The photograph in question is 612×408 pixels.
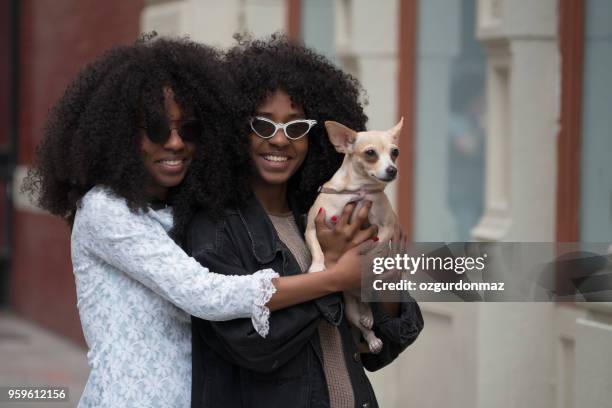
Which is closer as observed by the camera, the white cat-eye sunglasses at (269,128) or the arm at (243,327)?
the arm at (243,327)

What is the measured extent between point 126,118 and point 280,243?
2.12 ft

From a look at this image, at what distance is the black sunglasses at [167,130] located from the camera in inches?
143

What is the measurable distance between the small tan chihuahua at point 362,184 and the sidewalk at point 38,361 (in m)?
5.37

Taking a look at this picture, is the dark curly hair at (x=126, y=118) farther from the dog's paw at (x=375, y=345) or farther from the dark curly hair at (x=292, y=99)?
the dog's paw at (x=375, y=345)

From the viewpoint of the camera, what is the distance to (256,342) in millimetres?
3398

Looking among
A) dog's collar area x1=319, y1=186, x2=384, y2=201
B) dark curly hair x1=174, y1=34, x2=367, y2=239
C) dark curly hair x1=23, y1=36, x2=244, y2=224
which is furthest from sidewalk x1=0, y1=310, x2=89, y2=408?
dog's collar area x1=319, y1=186, x2=384, y2=201

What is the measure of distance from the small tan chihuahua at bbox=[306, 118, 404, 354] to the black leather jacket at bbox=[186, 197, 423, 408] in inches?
5.2

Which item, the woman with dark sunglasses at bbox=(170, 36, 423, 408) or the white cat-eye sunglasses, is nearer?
the woman with dark sunglasses at bbox=(170, 36, 423, 408)

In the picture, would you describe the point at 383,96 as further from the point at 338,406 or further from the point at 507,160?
the point at 338,406

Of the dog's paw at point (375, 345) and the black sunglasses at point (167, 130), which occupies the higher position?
the black sunglasses at point (167, 130)

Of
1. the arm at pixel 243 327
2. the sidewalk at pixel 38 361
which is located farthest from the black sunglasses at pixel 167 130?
the sidewalk at pixel 38 361

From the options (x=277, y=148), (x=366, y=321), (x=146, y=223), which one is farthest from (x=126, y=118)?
(x=366, y=321)

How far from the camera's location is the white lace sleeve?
3.39 m

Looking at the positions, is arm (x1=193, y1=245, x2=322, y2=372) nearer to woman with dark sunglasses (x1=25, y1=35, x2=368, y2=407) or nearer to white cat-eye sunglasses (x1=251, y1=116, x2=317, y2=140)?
woman with dark sunglasses (x1=25, y1=35, x2=368, y2=407)
